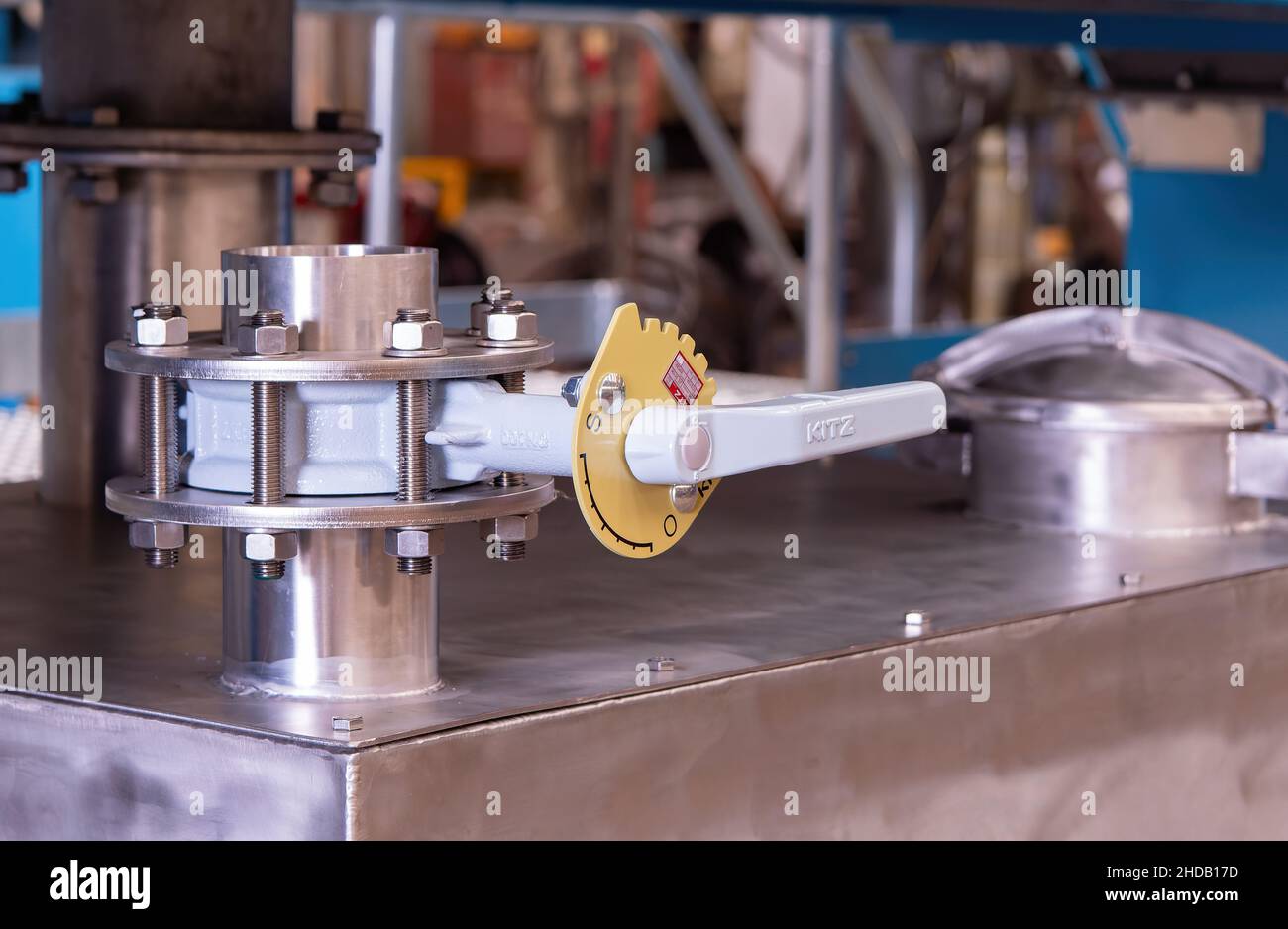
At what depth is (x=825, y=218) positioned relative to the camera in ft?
12.5

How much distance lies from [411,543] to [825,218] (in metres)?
2.92

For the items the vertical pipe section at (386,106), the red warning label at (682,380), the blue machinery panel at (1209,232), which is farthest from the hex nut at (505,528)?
the vertical pipe section at (386,106)

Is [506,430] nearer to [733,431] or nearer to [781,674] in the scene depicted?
[733,431]

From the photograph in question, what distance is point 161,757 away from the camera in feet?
3.22

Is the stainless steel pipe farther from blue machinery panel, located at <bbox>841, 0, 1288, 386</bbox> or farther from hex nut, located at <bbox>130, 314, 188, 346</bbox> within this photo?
blue machinery panel, located at <bbox>841, 0, 1288, 386</bbox>

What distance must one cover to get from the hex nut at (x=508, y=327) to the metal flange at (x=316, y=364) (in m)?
0.01

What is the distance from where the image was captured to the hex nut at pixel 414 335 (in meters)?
0.97

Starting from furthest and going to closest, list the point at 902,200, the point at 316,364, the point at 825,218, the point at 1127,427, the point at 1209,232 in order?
the point at 902,200 < the point at 825,218 < the point at 1209,232 < the point at 1127,427 < the point at 316,364

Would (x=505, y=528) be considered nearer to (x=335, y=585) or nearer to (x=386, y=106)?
(x=335, y=585)

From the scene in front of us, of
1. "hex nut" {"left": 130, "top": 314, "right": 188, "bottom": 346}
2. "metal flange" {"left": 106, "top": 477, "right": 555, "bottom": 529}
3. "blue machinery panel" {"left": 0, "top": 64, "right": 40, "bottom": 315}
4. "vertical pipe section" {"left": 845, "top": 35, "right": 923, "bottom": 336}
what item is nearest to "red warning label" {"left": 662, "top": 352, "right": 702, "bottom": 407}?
"metal flange" {"left": 106, "top": 477, "right": 555, "bottom": 529}

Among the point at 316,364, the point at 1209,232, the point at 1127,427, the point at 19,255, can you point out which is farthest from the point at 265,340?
the point at 19,255
